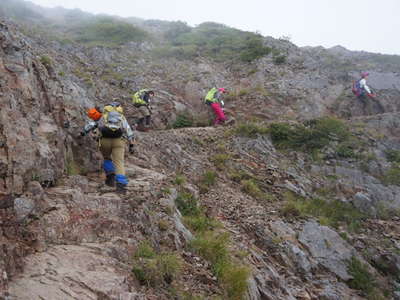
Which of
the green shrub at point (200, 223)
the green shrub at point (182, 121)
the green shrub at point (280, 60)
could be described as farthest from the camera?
the green shrub at point (280, 60)

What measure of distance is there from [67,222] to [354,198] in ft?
26.0

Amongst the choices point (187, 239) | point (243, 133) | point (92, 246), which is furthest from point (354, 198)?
point (92, 246)

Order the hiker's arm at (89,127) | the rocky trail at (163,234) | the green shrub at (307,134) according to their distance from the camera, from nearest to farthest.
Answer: the rocky trail at (163,234) < the hiker's arm at (89,127) < the green shrub at (307,134)

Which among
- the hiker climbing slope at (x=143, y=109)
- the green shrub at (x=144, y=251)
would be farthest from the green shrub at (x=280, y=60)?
→ the green shrub at (x=144, y=251)

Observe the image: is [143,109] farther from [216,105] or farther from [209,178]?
[209,178]

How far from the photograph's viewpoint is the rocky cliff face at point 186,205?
4.07m

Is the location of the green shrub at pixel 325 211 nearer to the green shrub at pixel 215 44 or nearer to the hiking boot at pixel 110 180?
the hiking boot at pixel 110 180

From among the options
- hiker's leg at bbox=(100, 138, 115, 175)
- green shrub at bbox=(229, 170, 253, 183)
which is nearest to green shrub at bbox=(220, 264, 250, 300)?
hiker's leg at bbox=(100, 138, 115, 175)

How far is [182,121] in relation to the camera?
13594mm

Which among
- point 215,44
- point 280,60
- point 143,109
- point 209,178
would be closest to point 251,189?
point 209,178

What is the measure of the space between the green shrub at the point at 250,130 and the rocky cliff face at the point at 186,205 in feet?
0.17

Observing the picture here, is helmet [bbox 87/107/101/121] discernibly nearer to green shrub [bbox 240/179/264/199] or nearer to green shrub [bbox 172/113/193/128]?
green shrub [bbox 240/179/264/199]

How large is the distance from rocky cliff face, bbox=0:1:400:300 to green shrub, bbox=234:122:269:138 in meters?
0.05

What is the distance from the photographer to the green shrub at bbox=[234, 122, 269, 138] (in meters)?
11.7
